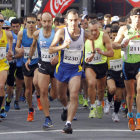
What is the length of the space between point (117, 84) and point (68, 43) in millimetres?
2989

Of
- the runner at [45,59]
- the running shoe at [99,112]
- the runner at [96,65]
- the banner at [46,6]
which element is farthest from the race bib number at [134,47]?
the banner at [46,6]

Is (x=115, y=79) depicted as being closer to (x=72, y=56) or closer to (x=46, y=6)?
(x=72, y=56)

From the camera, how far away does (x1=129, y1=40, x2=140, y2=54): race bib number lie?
316 inches

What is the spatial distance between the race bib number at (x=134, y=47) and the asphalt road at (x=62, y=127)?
4.62ft

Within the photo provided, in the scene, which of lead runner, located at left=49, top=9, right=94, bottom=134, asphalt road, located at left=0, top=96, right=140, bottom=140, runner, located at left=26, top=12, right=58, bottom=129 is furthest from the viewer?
runner, located at left=26, top=12, right=58, bottom=129

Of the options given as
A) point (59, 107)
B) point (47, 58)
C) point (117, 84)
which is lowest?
point (59, 107)

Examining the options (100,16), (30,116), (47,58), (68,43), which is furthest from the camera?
(100,16)

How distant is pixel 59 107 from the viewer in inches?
448

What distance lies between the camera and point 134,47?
8.05 m

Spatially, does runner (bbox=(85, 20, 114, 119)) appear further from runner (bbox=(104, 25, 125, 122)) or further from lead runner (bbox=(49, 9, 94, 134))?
lead runner (bbox=(49, 9, 94, 134))

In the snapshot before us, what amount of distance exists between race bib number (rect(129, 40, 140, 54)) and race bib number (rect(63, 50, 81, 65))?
108 centimetres

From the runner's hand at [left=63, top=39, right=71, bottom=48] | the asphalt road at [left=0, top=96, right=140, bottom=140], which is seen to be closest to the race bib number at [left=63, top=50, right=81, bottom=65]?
the runner's hand at [left=63, top=39, right=71, bottom=48]

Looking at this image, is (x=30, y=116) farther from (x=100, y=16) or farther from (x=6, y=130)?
(x=100, y=16)

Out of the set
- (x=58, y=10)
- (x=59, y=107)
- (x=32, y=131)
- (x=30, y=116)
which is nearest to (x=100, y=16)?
(x=58, y=10)
